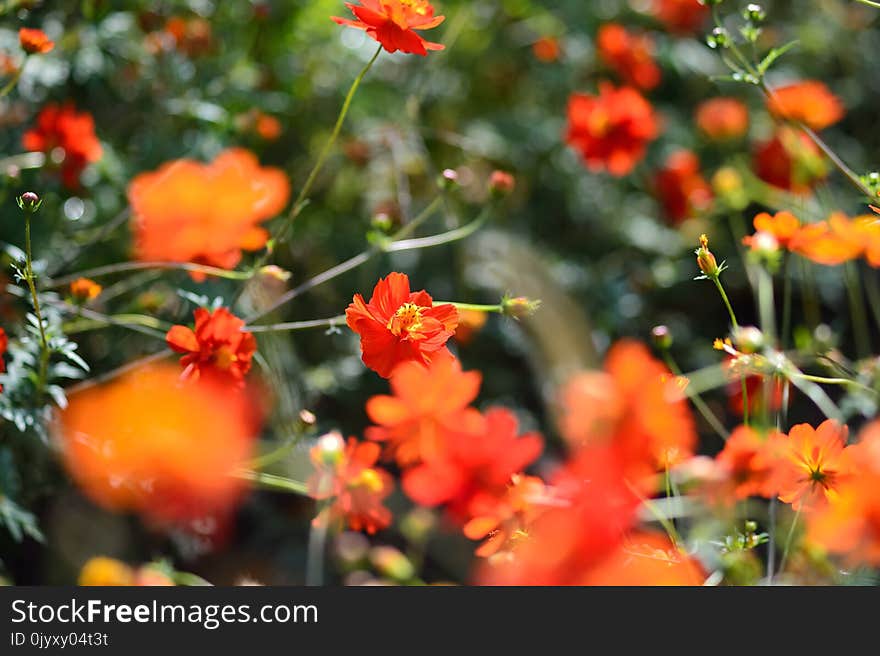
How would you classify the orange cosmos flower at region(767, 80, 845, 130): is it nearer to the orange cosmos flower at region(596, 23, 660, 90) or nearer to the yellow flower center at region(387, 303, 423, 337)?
the orange cosmos flower at region(596, 23, 660, 90)

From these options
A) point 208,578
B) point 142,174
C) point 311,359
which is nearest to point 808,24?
point 311,359

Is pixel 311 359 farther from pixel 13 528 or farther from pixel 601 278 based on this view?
pixel 13 528

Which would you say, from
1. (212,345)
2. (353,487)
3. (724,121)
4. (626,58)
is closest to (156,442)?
(212,345)

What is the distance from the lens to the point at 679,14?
2121 millimetres

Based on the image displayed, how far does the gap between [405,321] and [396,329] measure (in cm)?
1

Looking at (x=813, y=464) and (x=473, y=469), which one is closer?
(x=473, y=469)

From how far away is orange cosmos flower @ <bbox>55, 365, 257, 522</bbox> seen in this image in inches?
36.1

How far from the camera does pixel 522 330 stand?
1596 mm

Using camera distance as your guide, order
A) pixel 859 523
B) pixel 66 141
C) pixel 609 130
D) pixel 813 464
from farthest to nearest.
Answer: pixel 609 130
pixel 66 141
pixel 813 464
pixel 859 523

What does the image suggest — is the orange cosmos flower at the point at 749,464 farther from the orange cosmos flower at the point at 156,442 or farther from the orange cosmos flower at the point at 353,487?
the orange cosmos flower at the point at 156,442

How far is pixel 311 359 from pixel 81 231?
1.58ft

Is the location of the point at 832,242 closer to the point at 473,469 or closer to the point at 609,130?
the point at 473,469

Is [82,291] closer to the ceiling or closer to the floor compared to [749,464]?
closer to the floor

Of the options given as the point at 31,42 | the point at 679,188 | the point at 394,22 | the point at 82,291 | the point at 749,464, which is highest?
the point at 394,22
